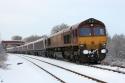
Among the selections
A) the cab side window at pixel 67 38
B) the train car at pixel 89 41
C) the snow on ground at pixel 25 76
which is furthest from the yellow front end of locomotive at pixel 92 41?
the snow on ground at pixel 25 76

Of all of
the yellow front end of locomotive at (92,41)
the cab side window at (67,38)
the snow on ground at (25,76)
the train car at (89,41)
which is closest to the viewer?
the snow on ground at (25,76)

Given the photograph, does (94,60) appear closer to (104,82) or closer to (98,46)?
(98,46)

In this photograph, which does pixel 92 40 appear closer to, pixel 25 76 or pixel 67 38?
pixel 67 38

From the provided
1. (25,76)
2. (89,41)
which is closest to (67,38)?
(89,41)

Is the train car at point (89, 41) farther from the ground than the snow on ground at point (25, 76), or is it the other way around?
the train car at point (89, 41)

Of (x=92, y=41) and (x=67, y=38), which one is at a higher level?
(x=67, y=38)

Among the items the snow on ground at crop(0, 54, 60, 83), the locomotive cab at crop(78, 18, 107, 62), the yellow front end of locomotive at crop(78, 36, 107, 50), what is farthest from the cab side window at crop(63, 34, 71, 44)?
the snow on ground at crop(0, 54, 60, 83)

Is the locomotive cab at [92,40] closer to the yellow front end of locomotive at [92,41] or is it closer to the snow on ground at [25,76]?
the yellow front end of locomotive at [92,41]

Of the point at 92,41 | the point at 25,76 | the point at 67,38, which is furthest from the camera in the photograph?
the point at 67,38

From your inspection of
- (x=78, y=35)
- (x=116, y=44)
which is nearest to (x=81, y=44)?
(x=78, y=35)

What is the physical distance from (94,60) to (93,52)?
101 cm

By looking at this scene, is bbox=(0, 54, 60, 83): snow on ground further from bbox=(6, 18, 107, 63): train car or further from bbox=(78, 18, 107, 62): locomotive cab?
bbox=(78, 18, 107, 62): locomotive cab

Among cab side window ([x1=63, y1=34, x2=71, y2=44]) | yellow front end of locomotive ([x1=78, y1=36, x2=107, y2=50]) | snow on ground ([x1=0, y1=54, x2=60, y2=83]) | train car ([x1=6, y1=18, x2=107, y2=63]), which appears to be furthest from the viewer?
cab side window ([x1=63, y1=34, x2=71, y2=44])

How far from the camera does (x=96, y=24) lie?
30609 millimetres
